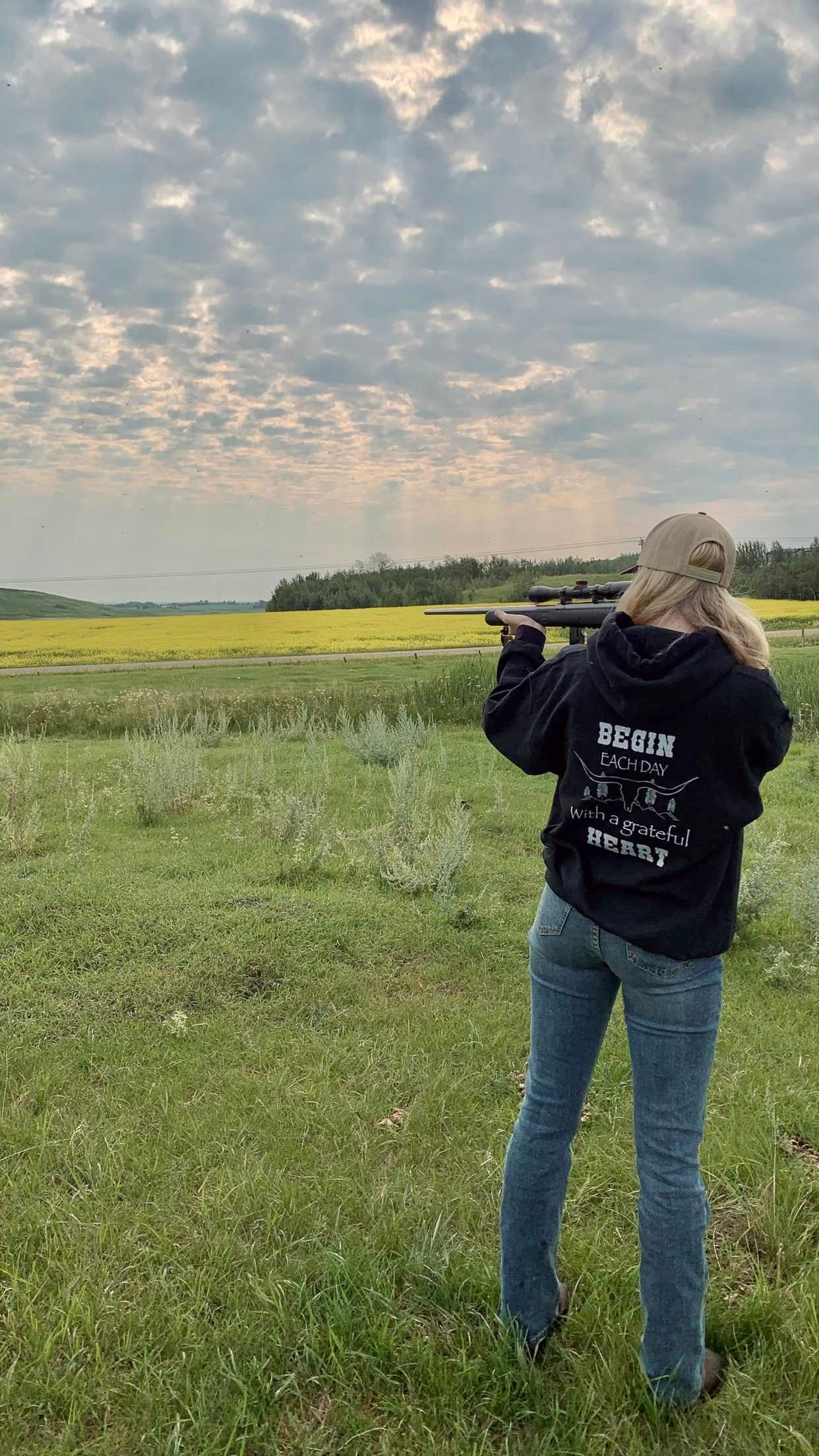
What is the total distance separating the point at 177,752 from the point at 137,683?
15326 mm

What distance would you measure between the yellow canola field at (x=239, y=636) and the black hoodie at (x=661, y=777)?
27171mm

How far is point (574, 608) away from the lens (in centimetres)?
256

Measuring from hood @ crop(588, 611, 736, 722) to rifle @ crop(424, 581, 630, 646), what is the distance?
38cm

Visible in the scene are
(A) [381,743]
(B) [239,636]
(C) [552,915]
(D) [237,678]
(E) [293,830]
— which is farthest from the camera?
(B) [239,636]

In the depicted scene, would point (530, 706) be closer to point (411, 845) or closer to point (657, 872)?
point (657, 872)

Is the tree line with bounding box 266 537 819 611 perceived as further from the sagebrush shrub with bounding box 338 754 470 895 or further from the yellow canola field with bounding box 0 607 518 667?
the sagebrush shrub with bounding box 338 754 470 895

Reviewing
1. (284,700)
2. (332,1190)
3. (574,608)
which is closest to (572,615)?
(574,608)

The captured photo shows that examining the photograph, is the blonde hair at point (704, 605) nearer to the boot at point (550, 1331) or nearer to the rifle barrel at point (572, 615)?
the rifle barrel at point (572, 615)

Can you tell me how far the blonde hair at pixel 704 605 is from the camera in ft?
6.45

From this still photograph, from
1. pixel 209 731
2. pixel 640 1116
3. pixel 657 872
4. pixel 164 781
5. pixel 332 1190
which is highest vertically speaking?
pixel 657 872

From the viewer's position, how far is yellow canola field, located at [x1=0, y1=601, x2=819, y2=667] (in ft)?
104

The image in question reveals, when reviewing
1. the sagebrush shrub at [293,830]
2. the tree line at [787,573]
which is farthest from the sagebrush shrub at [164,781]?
the tree line at [787,573]

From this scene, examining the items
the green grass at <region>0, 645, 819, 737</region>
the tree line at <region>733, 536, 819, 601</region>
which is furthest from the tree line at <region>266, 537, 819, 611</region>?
the green grass at <region>0, 645, 819, 737</region>

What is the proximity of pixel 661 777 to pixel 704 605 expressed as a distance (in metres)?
0.40
